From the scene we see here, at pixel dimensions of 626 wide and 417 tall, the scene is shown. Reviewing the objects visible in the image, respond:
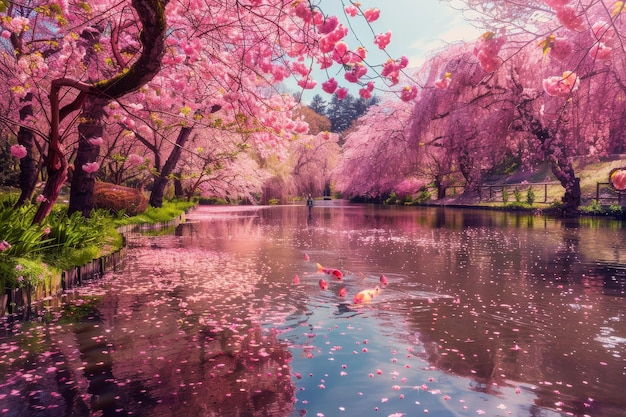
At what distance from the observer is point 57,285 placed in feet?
27.5

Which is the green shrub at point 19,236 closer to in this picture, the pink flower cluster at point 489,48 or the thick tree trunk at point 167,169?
the pink flower cluster at point 489,48

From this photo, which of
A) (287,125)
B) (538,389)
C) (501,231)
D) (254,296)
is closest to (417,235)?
(501,231)

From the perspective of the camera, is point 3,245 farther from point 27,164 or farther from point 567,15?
point 27,164

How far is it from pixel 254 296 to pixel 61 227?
399cm

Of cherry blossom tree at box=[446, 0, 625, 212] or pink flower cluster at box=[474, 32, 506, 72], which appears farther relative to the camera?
cherry blossom tree at box=[446, 0, 625, 212]

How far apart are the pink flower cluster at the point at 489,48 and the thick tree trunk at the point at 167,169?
69.6ft

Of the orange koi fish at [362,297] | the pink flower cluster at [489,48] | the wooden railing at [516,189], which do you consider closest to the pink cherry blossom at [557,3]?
the pink flower cluster at [489,48]

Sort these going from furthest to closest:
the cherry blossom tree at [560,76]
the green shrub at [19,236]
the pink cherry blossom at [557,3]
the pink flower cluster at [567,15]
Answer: the cherry blossom tree at [560,76], the green shrub at [19,236], the pink flower cluster at [567,15], the pink cherry blossom at [557,3]

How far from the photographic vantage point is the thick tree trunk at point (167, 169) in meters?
24.6

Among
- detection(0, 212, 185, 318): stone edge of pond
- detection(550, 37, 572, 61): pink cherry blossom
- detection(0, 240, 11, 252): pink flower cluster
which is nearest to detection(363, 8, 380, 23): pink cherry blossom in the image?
detection(550, 37, 572, 61): pink cherry blossom

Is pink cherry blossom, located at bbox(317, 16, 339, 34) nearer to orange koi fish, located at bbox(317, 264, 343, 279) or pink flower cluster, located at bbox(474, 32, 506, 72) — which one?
pink flower cluster, located at bbox(474, 32, 506, 72)

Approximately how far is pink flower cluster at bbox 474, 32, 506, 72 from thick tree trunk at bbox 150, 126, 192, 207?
21207 mm

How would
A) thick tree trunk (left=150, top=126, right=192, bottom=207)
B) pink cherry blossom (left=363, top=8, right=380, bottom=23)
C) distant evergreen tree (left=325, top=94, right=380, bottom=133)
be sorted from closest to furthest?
pink cherry blossom (left=363, top=8, right=380, bottom=23) < thick tree trunk (left=150, top=126, right=192, bottom=207) < distant evergreen tree (left=325, top=94, right=380, bottom=133)

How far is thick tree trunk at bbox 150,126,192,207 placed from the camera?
24625 mm
